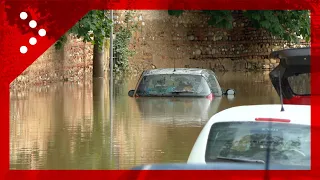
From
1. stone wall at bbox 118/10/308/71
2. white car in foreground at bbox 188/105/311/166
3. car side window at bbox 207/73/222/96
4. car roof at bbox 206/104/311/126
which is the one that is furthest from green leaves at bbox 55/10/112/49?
stone wall at bbox 118/10/308/71

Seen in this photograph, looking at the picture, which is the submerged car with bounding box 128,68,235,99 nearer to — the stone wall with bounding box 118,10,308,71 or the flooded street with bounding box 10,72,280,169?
the flooded street with bounding box 10,72,280,169

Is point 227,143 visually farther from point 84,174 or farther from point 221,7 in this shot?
point 221,7

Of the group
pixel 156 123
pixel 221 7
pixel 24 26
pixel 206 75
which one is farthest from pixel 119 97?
pixel 221 7

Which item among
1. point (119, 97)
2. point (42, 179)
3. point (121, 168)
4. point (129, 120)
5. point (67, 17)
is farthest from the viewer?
point (119, 97)

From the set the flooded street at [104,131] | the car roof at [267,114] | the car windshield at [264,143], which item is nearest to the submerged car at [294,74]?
the flooded street at [104,131]

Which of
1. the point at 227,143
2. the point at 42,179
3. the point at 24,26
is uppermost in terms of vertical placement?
the point at 24,26

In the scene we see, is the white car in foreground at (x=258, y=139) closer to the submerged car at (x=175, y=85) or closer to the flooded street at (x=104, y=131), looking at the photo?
the flooded street at (x=104, y=131)

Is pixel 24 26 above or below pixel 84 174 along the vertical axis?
above

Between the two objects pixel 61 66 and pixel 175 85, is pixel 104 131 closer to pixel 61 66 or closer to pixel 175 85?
pixel 175 85

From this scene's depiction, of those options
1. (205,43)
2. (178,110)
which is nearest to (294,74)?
(178,110)

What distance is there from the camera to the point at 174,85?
17344mm

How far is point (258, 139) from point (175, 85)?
34.6 ft

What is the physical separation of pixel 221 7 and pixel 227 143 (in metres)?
30.7

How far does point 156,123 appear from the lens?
15969mm
